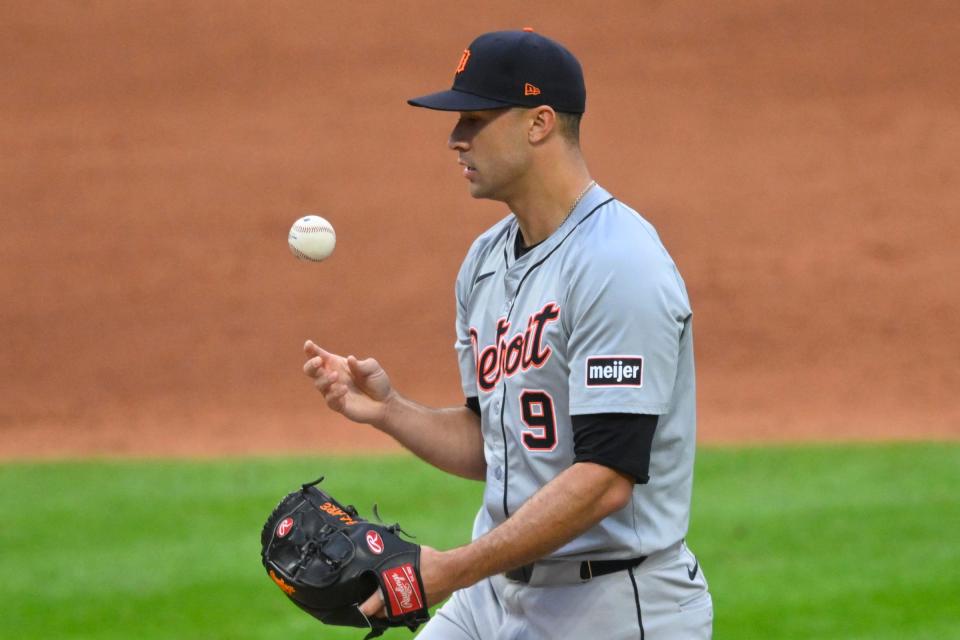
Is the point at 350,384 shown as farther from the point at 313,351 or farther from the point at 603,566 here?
the point at 603,566

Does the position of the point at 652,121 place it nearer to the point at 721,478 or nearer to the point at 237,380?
the point at 237,380

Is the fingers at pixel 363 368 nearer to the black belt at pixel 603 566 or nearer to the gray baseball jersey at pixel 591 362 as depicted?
the gray baseball jersey at pixel 591 362

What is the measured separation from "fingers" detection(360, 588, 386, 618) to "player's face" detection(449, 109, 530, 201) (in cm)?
96

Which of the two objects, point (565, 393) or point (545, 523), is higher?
point (565, 393)

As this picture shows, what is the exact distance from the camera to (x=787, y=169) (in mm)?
15117

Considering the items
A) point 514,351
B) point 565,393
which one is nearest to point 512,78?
point 514,351

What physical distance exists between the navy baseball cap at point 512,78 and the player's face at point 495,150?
1.6 inches

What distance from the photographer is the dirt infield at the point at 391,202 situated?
12.8 meters

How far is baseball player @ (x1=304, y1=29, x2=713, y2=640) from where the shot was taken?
312 cm

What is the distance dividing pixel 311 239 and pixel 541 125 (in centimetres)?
121

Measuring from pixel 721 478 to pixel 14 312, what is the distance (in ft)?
25.4

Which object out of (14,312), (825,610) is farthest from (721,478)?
(14,312)

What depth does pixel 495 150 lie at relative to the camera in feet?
11.2

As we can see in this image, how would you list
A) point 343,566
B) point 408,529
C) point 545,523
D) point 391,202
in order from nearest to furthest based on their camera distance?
point 545,523 < point 343,566 < point 408,529 < point 391,202
